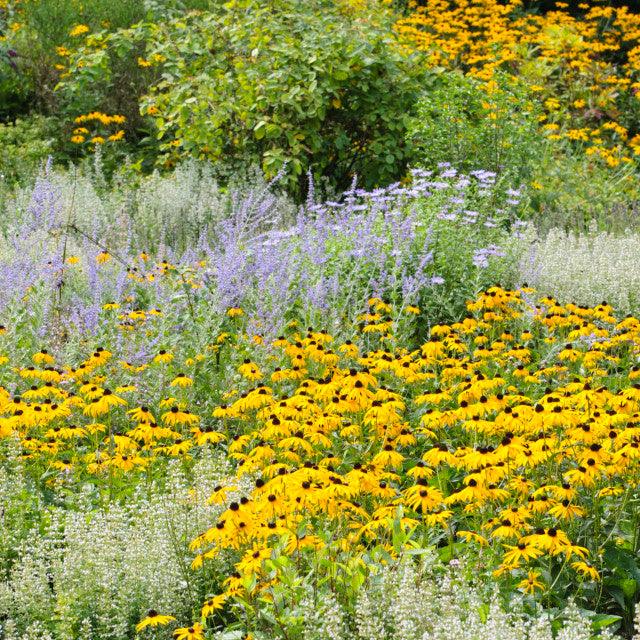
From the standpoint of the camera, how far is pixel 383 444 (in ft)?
11.0

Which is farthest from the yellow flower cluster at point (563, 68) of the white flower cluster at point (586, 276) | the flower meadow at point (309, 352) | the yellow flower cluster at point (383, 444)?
the yellow flower cluster at point (383, 444)

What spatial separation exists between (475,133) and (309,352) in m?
4.01

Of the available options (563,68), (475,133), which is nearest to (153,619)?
(475,133)

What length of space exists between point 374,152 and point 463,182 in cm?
189

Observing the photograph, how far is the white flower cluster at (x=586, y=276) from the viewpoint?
218 inches

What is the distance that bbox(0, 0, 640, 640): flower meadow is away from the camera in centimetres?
276

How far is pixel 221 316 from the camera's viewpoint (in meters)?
4.90

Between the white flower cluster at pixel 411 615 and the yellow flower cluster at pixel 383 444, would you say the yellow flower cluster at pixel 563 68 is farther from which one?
the white flower cluster at pixel 411 615

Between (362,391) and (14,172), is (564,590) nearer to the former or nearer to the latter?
(362,391)

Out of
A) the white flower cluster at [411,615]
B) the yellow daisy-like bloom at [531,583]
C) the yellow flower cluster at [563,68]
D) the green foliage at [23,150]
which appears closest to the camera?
the white flower cluster at [411,615]

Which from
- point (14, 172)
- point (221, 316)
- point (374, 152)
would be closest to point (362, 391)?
point (221, 316)

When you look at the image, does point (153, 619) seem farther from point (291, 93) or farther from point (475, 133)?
point (475, 133)

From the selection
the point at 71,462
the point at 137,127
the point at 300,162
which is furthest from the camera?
the point at 137,127

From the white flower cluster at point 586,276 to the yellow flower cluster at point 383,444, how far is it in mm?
675
